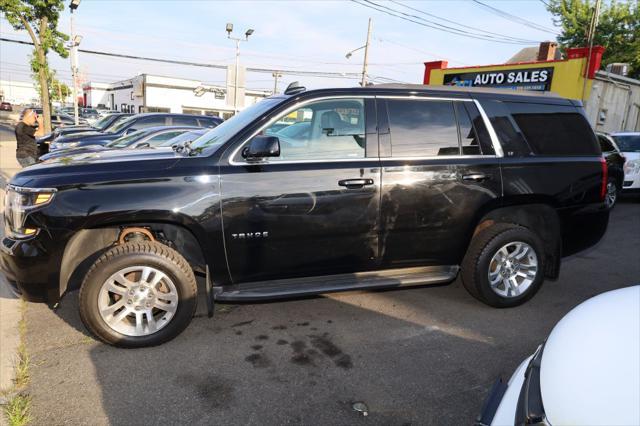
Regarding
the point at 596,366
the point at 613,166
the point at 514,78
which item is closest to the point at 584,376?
the point at 596,366

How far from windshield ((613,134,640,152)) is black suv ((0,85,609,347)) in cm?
730

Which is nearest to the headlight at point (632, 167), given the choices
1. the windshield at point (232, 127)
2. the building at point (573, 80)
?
the building at point (573, 80)

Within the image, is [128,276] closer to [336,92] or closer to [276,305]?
[276,305]

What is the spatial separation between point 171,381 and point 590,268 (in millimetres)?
5347

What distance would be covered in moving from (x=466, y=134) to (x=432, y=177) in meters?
0.58

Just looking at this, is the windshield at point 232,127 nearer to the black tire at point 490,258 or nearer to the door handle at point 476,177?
the door handle at point 476,177

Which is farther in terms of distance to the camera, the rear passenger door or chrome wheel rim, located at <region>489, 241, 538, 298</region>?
chrome wheel rim, located at <region>489, 241, 538, 298</region>

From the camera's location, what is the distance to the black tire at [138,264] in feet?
10.8

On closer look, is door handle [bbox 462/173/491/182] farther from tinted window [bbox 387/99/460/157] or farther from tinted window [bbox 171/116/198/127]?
tinted window [bbox 171/116/198/127]

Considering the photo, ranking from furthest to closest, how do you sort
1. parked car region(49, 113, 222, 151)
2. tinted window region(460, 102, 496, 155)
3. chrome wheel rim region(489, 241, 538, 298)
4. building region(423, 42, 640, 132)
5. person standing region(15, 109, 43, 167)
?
building region(423, 42, 640, 132) < parked car region(49, 113, 222, 151) < person standing region(15, 109, 43, 167) < chrome wheel rim region(489, 241, 538, 298) < tinted window region(460, 102, 496, 155)

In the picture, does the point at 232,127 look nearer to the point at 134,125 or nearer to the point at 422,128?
the point at 422,128

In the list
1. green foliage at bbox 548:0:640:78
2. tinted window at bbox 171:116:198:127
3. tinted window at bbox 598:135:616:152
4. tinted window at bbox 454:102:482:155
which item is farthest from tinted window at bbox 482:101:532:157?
green foliage at bbox 548:0:640:78

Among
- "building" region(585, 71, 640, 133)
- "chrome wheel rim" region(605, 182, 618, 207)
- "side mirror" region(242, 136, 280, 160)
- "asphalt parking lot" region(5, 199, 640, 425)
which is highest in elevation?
"building" region(585, 71, 640, 133)

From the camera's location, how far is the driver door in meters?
3.49
